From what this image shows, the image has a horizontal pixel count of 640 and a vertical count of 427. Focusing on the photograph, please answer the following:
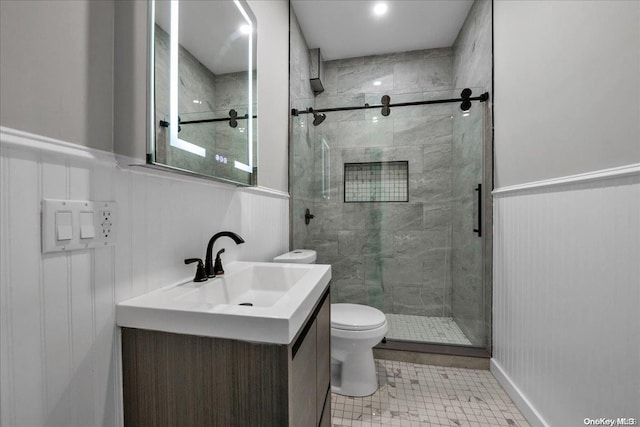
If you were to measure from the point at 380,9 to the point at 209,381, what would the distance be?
112 inches

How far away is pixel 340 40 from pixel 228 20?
189cm

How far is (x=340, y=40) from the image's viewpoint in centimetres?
279

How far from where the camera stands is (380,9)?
239cm

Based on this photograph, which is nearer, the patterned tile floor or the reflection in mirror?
the reflection in mirror

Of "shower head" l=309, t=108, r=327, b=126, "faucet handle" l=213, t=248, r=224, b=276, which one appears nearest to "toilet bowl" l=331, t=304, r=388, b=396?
"faucet handle" l=213, t=248, r=224, b=276

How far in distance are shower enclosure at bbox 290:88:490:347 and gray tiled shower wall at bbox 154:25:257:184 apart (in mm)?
1077

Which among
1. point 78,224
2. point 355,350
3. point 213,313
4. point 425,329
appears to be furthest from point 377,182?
point 78,224

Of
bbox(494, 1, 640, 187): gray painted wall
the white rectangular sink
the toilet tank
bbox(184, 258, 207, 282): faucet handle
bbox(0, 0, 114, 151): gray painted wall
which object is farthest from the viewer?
the toilet tank

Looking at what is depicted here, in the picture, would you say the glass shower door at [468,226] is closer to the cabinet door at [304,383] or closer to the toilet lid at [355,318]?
the toilet lid at [355,318]

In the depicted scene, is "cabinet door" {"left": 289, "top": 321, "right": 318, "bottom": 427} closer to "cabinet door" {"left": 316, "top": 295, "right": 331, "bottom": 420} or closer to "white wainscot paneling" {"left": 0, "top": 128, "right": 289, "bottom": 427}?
"cabinet door" {"left": 316, "top": 295, "right": 331, "bottom": 420}

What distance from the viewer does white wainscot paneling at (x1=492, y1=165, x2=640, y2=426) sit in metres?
0.92

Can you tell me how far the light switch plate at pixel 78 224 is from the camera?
1.97 ft

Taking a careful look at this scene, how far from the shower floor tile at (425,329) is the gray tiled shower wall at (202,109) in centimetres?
179

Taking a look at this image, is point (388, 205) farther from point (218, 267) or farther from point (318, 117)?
point (218, 267)
